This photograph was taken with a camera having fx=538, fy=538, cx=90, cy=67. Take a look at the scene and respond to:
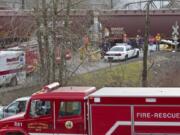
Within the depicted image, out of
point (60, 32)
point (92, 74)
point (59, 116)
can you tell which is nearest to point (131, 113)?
point (59, 116)

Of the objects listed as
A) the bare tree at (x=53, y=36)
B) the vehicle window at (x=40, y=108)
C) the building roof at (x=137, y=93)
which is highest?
the bare tree at (x=53, y=36)

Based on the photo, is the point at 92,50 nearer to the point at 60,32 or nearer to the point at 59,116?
the point at 60,32

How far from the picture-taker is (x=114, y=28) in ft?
190

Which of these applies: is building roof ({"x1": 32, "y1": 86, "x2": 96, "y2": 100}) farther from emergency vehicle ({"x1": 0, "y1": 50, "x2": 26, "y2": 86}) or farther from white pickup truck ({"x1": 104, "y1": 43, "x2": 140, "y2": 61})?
white pickup truck ({"x1": 104, "y1": 43, "x2": 140, "y2": 61})

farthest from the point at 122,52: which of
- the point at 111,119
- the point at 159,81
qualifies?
the point at 111,119

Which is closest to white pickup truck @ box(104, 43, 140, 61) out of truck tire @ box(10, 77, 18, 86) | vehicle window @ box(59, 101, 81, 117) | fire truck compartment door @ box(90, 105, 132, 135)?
truck tire @ box(10, 77, 18, 86)

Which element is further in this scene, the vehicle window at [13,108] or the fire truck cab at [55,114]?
the vehicle window at [13,108]

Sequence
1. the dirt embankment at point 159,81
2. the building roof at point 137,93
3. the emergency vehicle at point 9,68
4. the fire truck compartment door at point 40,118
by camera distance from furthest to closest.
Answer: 1. the emergency vehicle at point 9,68
2. the dirt embankment at point 159,81
3. the fire truck compartment door at point 40,118
4. the building roof at point 137,93

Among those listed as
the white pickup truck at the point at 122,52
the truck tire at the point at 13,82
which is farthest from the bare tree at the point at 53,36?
the white pickup truck at the point at 122,52

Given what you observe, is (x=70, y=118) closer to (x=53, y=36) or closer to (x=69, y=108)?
(x=69, y=108)

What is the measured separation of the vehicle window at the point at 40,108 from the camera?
1525 centimetres

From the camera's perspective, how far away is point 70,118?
49.5 feet

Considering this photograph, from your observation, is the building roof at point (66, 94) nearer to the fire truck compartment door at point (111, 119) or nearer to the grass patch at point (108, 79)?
the fire truck compartment door at point (111, 119)

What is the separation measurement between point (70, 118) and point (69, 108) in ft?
0.94
